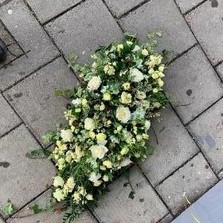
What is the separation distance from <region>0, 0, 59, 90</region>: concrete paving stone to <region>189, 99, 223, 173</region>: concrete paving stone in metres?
1.02

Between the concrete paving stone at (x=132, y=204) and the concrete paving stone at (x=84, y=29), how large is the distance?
2.68 ft

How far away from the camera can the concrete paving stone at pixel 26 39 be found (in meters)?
3.32

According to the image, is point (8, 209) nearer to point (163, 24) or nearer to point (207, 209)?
point (207, 209)

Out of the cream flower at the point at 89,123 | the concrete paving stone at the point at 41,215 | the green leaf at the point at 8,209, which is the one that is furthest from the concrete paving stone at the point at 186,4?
the green leaf at the point at 8,209

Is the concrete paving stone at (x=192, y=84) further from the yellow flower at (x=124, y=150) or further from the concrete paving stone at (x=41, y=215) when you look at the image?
the concrete paving stone at (x=41, y=215)

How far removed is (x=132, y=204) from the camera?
3.38 meters

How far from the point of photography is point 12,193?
3.26 meters

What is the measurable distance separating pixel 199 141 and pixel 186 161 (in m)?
0.16

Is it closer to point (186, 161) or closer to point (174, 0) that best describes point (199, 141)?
point (186, 161)

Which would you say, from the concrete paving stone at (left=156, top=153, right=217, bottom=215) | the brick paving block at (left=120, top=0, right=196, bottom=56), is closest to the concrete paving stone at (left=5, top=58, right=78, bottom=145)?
the brick paving block at (left=120, top=0, right=196, bottom=56)

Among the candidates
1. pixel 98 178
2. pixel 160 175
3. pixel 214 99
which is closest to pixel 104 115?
pixel 98 178

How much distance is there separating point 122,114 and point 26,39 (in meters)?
0.79

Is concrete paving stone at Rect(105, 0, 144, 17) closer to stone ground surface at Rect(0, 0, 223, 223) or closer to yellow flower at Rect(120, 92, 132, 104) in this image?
stone ground surface at Rect(0, 0, 223, 223)

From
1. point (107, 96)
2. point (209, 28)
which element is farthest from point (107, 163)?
point (209, 28)
